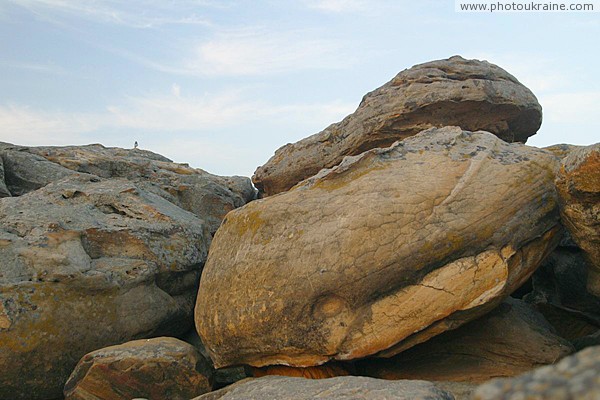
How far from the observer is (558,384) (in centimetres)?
191

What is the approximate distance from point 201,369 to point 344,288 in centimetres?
235

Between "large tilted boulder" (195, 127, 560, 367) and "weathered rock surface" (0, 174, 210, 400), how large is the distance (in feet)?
5.52

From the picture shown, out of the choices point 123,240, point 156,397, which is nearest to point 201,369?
point 156,397

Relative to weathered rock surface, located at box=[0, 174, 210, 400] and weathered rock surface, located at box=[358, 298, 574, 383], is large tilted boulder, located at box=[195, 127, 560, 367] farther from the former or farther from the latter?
weathered rock surface, located at box=[0, 174, 210, 400]

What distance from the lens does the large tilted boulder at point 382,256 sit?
6660mm

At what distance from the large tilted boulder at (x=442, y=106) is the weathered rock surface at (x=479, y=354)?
13.4 feet

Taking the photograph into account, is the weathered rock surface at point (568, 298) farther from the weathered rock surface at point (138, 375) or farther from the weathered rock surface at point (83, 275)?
the weathered rock surface at point (83, 275)

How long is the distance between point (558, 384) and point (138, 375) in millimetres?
6110

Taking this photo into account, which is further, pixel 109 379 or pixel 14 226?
pixel 14 226

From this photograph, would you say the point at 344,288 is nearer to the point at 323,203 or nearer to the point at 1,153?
the point at 323,203

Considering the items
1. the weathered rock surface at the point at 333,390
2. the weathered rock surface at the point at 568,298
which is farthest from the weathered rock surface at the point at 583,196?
the weathered rock surface at the point at 333,390

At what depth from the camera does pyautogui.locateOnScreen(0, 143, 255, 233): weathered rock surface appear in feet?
40.4

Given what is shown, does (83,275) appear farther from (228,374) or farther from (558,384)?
(558,384)

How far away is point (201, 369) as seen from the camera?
7.46m
